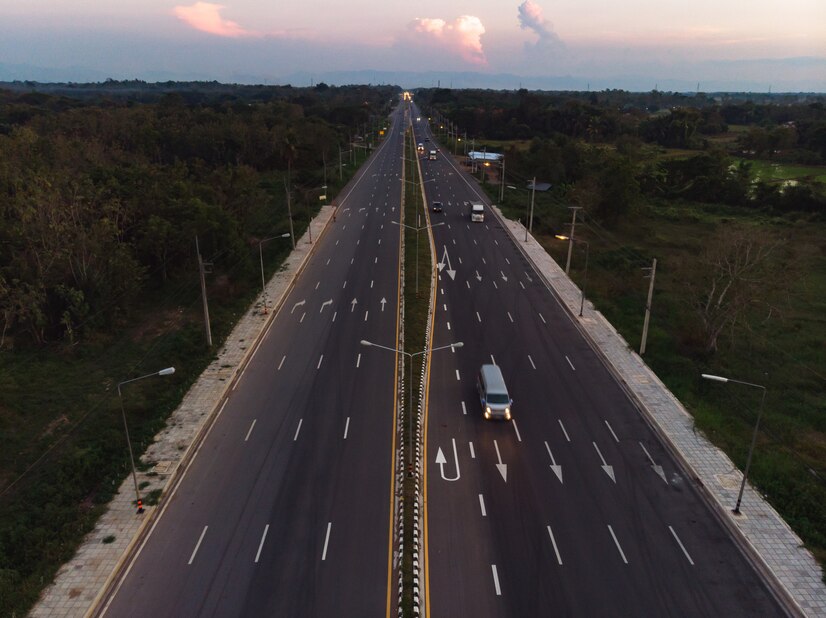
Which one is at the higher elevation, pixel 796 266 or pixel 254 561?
pixel 796 266

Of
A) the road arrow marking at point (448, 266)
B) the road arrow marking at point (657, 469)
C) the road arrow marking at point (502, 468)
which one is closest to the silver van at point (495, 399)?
the road arrow marking at point (502, 468)

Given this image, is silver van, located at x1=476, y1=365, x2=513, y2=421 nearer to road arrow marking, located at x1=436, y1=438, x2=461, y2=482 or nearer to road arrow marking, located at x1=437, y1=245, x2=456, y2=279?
road arrow marking, located at x1=436, y1=438, x2=461, y2=482

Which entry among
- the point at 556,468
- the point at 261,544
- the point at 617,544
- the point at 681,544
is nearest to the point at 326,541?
the point at 261,544

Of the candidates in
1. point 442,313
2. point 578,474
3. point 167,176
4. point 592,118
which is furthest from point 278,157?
point 578,474

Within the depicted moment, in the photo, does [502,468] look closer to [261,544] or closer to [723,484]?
[723,484]

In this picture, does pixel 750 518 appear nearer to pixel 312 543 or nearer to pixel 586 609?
pixel 586 609

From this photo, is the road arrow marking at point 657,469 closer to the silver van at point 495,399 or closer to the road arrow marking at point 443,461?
the silver van at point 495,399
